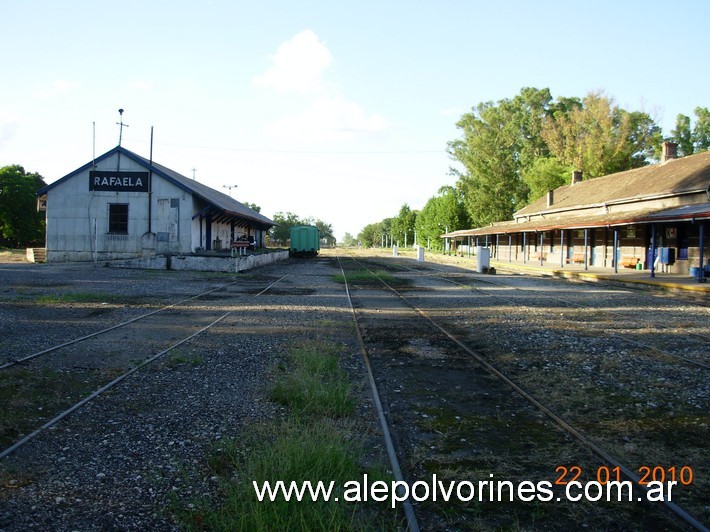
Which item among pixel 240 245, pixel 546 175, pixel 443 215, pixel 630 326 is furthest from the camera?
pixel 443 215

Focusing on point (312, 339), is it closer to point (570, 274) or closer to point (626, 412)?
point (626, 412)

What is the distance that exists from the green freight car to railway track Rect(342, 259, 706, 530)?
35.7 meters

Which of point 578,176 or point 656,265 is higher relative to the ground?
point 578,176

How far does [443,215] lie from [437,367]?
67511 mm

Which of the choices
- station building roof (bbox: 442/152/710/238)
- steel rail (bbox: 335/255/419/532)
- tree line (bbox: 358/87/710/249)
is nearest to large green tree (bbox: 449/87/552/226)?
tree line (bbox: 358/87/710/249)

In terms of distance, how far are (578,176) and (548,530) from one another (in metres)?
50.0

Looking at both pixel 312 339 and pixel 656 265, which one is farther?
pixel 656 265

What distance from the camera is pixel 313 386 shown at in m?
6.19

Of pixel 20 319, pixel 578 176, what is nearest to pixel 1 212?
pixel 20 319

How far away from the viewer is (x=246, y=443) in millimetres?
4785

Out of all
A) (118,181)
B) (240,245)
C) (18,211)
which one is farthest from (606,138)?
(18,211)

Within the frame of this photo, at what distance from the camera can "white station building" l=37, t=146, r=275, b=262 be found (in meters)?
30.0

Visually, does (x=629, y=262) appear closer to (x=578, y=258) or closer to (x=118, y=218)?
(x=578, y=258)

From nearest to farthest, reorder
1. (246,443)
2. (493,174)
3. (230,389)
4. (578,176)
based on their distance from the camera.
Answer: (246,443) < (230,389) < (578,176) < (493,174)
